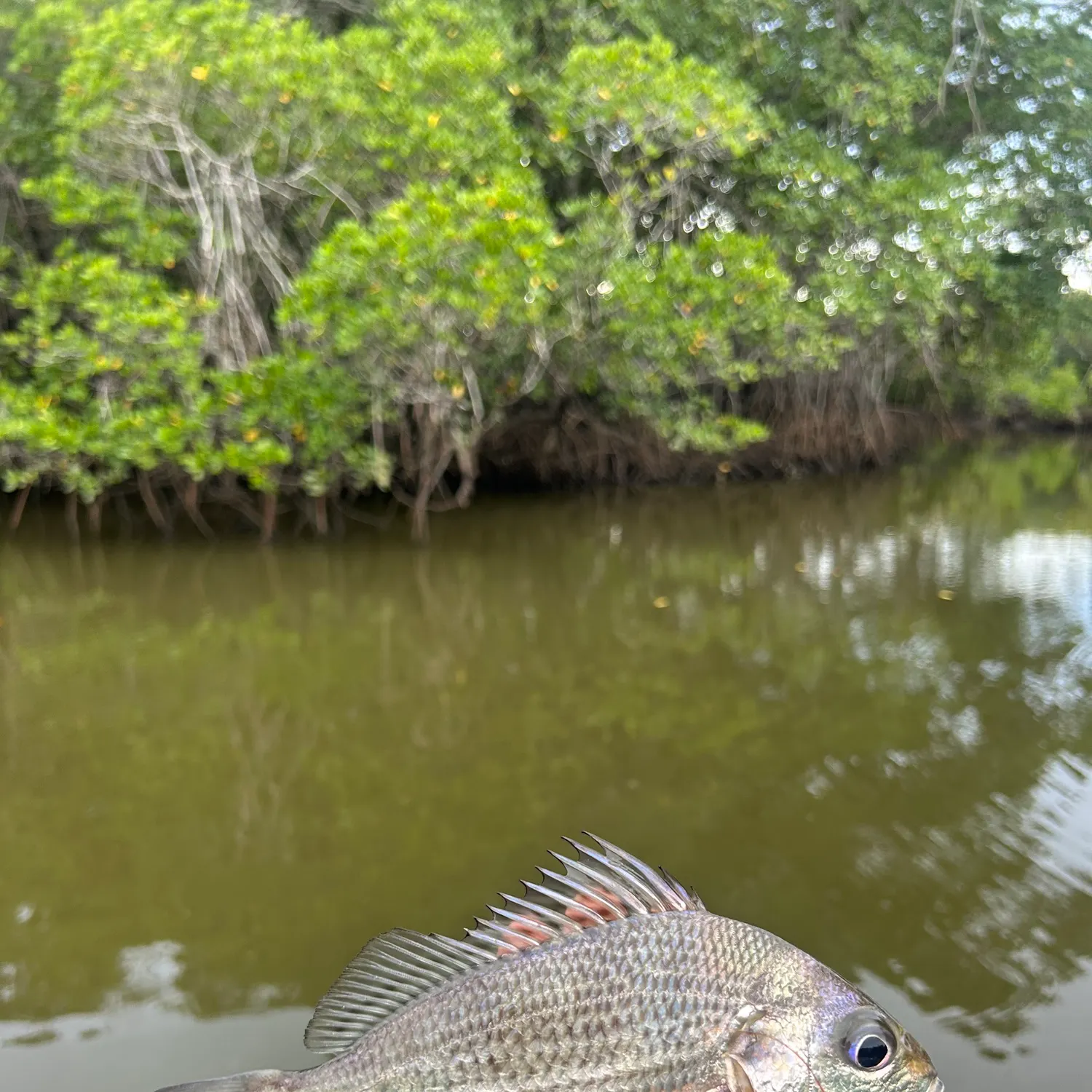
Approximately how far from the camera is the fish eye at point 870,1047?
A: 110 cm

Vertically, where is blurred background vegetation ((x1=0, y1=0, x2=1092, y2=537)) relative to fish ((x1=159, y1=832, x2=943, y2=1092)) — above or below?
above

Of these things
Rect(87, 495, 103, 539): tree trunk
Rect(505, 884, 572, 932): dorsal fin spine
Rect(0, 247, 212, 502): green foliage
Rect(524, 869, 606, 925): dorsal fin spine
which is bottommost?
Rect(87, 495, 103, 539): tree trunk

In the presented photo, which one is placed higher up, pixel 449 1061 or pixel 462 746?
pixel 449 1061

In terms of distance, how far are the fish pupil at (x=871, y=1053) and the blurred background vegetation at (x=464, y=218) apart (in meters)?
5.67

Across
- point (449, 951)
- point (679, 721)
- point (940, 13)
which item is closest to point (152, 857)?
point (449, 951)

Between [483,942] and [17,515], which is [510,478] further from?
[483,942]

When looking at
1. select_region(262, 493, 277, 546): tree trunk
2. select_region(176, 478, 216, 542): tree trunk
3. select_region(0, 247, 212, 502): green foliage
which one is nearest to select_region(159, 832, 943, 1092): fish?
select_region(0, 247, 212, 502): green foliage

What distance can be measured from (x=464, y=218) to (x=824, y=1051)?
5.91m

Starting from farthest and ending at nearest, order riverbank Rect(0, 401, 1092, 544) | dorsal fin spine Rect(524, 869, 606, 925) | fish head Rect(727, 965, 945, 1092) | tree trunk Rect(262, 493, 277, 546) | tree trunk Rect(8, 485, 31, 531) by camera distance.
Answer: tree trunk Rect(8, 485, 31, 531), riverbank Rect(0, 401, 1092, 544), tree trunk Rect(262, 493, 277, 546), dorsal fin spine Rect(524, 869, 606, 925), fish head Rect(727, 965, 945, 1092)

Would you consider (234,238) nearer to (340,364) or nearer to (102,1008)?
(340,364)

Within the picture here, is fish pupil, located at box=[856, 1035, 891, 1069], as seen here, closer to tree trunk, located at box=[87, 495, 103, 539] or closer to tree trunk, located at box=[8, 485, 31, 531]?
tree trunk, located at box=[87, 495, 103, 539]

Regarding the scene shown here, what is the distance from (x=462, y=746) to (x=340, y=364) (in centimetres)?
471

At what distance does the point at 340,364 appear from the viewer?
733cm

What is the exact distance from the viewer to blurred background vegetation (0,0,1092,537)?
6414 mm
